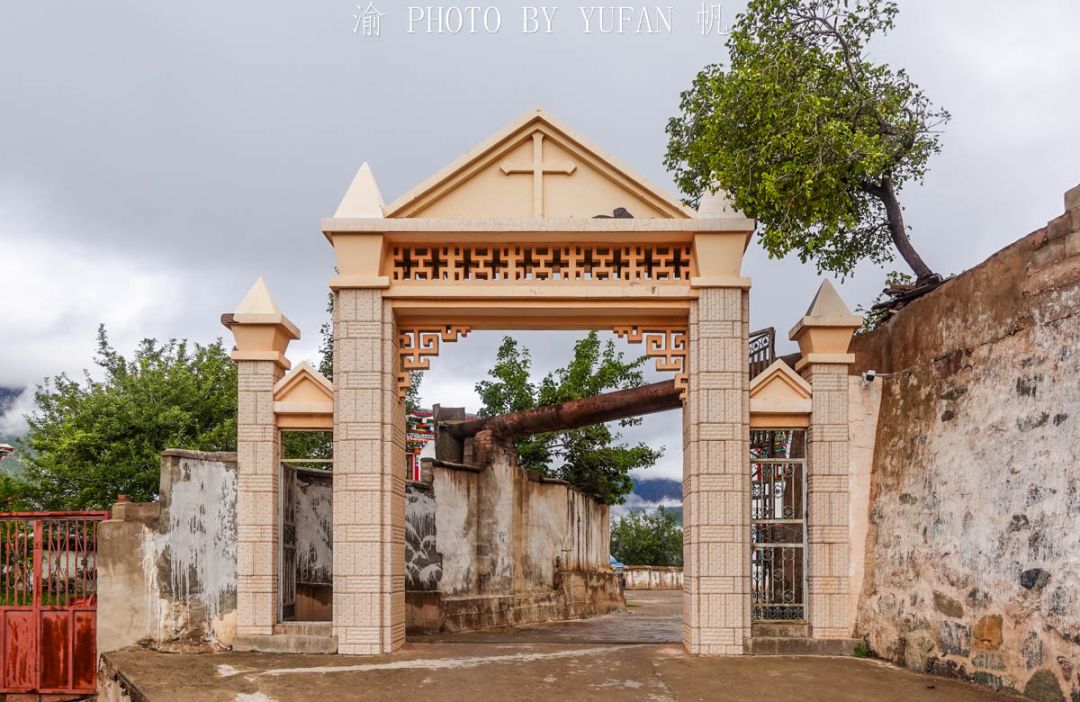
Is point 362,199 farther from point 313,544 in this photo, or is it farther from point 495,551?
point 495,551

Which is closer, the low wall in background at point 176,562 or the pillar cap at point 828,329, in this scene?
the low wall in background at point 176,562

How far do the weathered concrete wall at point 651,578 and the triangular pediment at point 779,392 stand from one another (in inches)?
865

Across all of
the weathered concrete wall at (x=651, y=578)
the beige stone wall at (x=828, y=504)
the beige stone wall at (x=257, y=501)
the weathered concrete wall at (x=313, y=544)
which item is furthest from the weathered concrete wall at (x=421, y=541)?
the weathered concrete wall at (x=651, y=578)

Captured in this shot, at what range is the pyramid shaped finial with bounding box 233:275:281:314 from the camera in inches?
353

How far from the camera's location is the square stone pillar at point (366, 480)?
28.2 feet

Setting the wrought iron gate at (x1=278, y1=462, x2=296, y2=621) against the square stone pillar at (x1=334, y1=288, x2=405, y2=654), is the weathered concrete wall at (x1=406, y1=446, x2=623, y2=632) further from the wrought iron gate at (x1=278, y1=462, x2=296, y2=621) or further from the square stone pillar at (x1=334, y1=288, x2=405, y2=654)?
the square stone pillar at (x1=334, y1=288, x2=405, y2=654)

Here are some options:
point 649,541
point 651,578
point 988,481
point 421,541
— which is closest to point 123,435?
point 421,541

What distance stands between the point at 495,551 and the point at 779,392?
754 cm

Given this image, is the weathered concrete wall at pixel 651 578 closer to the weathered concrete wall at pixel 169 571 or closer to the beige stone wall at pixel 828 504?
the beige stone wall at pixel 828 504

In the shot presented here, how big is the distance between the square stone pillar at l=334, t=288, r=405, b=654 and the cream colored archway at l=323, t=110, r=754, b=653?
0.04 feet

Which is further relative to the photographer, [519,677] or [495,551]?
[495,551]

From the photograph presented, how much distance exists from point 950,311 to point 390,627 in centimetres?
576

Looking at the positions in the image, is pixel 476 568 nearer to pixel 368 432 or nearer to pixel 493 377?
pixel 368 432

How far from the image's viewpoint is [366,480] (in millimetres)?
8727
